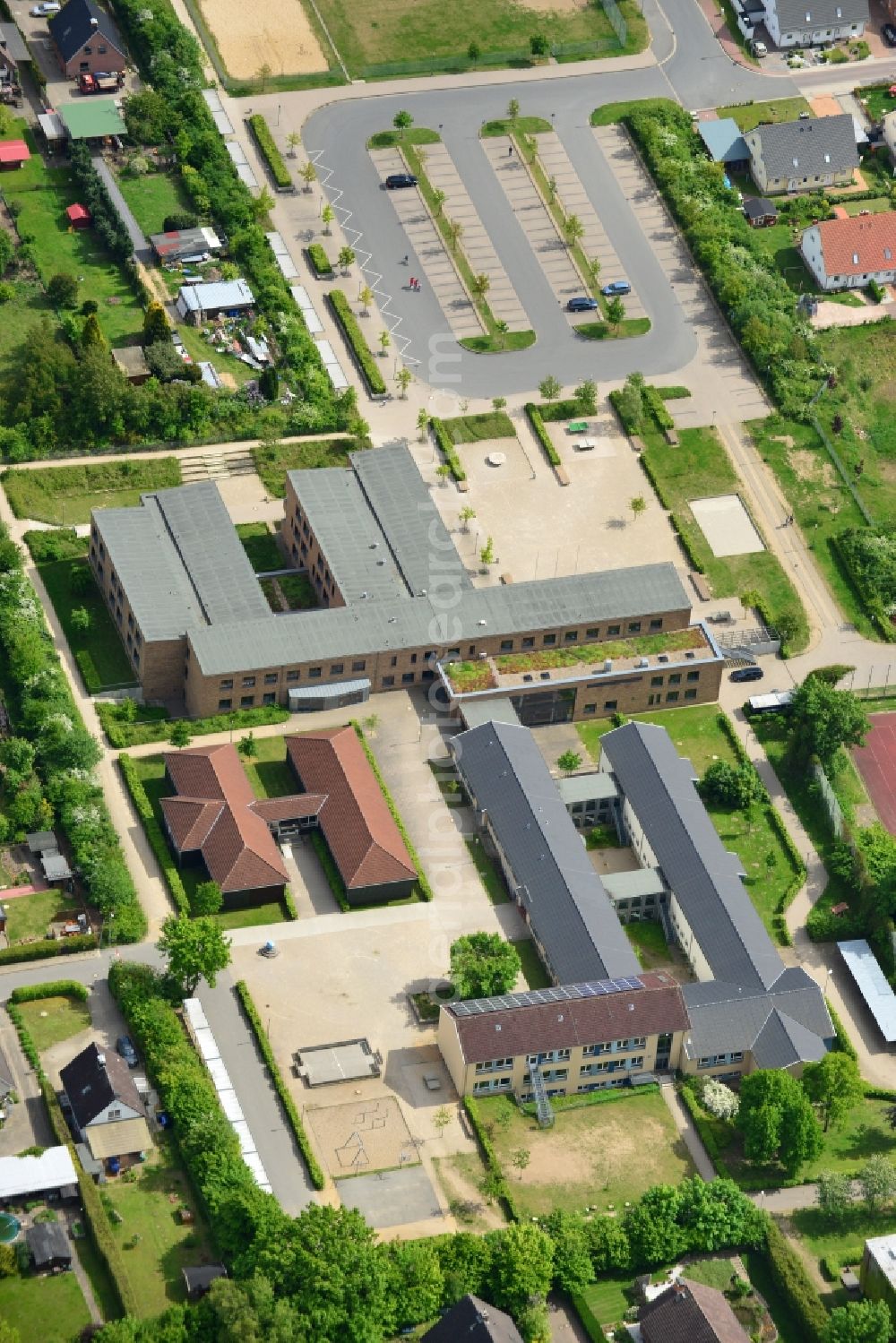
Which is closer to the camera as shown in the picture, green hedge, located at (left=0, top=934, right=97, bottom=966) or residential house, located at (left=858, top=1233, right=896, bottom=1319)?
residential house, located at (left=858, top=1233, right=896, bottom=1319)

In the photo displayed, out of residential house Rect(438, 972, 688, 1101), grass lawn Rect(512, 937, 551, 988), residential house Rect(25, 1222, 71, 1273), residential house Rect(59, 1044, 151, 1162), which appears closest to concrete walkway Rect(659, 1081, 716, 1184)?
residential house Rect(438, 972, 688, 1101)

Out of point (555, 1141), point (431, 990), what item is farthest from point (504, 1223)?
point (431, 990)

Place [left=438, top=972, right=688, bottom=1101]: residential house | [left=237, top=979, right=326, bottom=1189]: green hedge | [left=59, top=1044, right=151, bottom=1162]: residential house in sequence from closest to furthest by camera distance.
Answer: [left=59, top=1044, right=151, bottom=1162]: residential house → [left=237, top=979, right=326, bottom=1189]: green hedge → [left=438, top=972, right=688, bottom=1101]: residential house

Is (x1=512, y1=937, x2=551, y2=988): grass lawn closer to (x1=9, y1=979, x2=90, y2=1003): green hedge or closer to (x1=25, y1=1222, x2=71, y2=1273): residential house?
(x1=9, y1=979, x2=90, y2=1003): green hedge

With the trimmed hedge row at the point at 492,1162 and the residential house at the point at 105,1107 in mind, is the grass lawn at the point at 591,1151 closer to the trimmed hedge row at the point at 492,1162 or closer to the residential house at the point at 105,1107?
the trimmed hedge row at the point at 492,1162

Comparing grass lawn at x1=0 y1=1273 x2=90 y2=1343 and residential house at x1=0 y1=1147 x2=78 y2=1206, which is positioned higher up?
residential house at x1=0 y1=1147 x2=78 y2=1206

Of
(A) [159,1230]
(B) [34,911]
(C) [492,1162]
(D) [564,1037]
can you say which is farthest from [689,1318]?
(B) [34,911]

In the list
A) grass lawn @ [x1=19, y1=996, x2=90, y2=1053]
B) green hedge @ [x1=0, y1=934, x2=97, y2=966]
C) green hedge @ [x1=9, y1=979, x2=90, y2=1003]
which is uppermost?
green hedge @ [x1=0, y1=934, x2=97, y2=966]

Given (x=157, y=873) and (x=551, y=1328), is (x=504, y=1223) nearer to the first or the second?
(x=551, y=1328)
